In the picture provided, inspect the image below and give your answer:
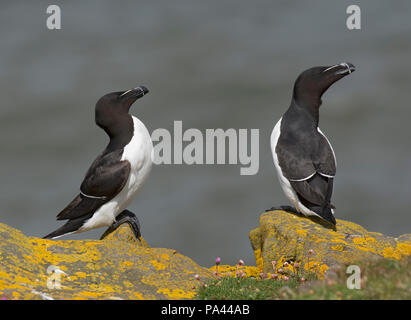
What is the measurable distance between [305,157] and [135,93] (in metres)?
2.62

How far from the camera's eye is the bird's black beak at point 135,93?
10.1 m

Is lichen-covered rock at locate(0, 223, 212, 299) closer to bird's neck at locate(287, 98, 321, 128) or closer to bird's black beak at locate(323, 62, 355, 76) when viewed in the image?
bird's neck at locate(287, 98, 321, 128)

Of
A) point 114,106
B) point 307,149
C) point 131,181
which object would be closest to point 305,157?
point 307,149

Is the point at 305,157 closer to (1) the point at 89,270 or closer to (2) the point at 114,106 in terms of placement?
(2) the point at 114,106

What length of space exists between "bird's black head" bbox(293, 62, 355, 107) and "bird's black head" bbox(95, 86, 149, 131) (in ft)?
7.66

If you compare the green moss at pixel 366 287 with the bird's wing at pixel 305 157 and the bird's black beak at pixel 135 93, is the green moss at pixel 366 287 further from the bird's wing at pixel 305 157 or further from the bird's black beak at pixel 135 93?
the bird's black beak at pixel 135 93

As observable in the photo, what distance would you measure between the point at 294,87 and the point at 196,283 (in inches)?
157

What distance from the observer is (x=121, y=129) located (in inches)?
390

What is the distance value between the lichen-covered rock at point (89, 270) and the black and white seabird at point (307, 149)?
2.09 metres

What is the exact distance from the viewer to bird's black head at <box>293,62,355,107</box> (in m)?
10.3

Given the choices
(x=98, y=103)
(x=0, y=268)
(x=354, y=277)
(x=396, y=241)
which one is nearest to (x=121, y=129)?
(x=98, y=103)

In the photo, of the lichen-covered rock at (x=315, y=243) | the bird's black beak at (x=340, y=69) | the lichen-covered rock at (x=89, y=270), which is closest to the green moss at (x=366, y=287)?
the lichen-covered rock at (x=89, y=270)

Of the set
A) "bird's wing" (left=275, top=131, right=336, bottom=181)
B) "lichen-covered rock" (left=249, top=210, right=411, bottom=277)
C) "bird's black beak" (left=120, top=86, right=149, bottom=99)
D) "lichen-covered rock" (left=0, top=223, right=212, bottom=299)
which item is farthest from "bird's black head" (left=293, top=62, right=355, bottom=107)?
"lichen-covered rock" (left=0, top=223, right=212, bottom=299)
